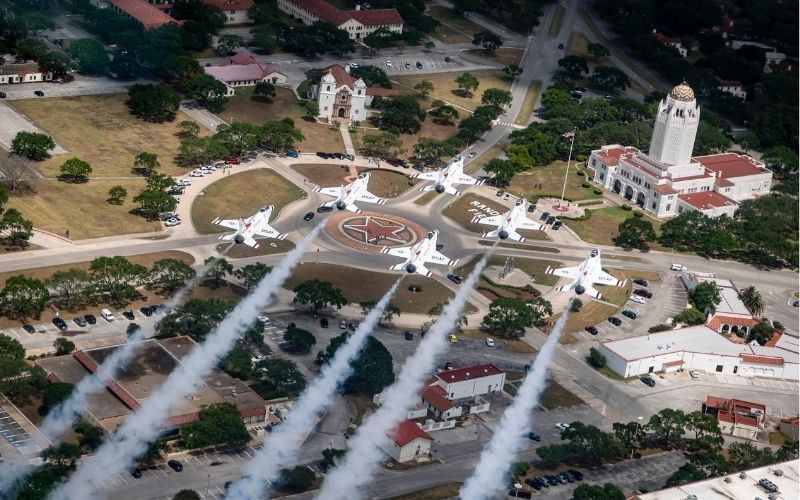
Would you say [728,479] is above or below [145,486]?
above

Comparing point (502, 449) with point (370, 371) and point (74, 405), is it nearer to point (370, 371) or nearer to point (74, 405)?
point (370, 371)

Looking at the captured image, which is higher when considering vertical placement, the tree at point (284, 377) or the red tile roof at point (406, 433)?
the tree at point (284, 377)

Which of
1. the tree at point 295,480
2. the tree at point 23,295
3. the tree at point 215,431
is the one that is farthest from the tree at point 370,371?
the tree at point 23,295

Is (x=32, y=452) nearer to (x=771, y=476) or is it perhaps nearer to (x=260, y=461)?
(x=260, y=461)

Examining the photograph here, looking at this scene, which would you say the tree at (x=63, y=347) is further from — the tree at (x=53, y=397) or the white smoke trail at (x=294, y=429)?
the white smoke trail at (x=294, y=429)

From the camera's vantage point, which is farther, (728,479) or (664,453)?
(664,453)

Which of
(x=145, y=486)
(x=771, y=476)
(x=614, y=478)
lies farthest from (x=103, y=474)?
(x=771, y=476)

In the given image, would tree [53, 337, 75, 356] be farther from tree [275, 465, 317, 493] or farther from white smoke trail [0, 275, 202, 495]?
tree [275, 465, 317, 493]
